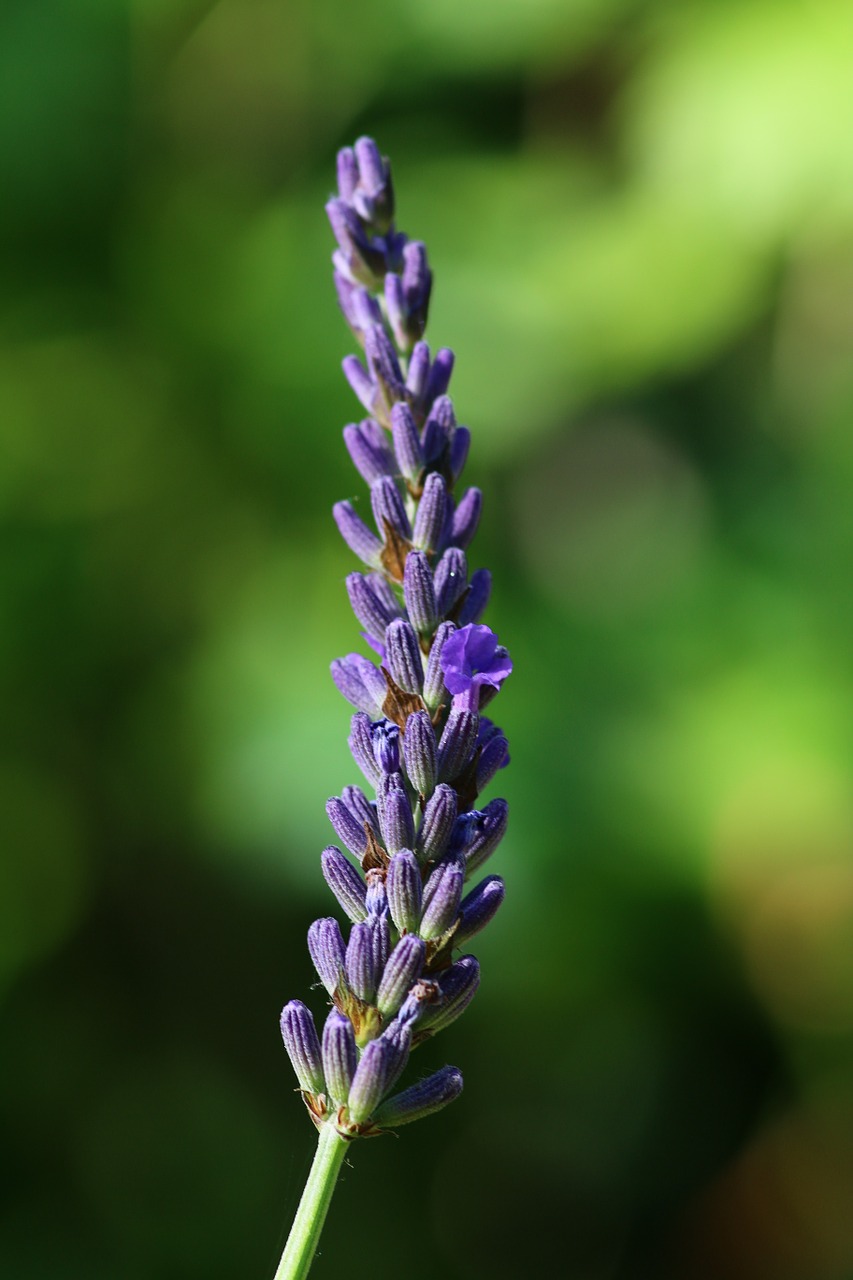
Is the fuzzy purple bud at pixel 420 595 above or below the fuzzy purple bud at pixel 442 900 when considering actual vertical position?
above

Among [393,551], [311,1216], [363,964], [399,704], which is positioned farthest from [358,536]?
[311,1216]

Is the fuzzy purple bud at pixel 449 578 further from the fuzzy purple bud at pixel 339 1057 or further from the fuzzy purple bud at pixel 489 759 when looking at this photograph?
the fuzzy purple bud at pixel 339 1057

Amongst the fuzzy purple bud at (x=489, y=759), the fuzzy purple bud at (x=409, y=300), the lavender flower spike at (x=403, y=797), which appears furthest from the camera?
the fuzzy purple bud at (x=409, y=300)

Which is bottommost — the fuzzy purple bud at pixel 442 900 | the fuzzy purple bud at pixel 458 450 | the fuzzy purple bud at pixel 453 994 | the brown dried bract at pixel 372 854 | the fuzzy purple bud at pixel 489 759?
the fuzzy purple bud at pixel 453 994

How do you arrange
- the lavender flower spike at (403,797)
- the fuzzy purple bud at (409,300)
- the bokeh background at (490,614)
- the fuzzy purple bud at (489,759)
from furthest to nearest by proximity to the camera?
1. the bokeh background at (490,614)
2. the fuzzy purple bud at (409,300)
3. the fuzzy purple bud at (489,759)
4. the lavender flower spike at (403,797)

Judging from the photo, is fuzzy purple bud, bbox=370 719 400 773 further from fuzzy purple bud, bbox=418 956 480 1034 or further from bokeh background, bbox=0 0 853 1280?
bokeh background, bbox=0 0 853 1280

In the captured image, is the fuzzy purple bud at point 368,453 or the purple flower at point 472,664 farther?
the fuzzy purple bud at point 368,453

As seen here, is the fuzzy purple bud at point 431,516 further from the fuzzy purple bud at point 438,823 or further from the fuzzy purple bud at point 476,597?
the fuzzy purple bud at point 438,823

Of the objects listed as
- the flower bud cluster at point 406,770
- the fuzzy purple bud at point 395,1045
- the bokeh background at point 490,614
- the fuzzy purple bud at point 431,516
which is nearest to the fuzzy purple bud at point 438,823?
the flower bud cluster at point 406,770

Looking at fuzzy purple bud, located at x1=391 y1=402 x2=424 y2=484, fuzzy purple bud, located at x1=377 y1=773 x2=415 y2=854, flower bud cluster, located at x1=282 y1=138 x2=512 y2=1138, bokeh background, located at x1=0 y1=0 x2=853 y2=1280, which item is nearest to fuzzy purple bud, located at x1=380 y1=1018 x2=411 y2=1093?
flower bud cluster, located at x1=282 y1=138 x2=512 y2=1138
